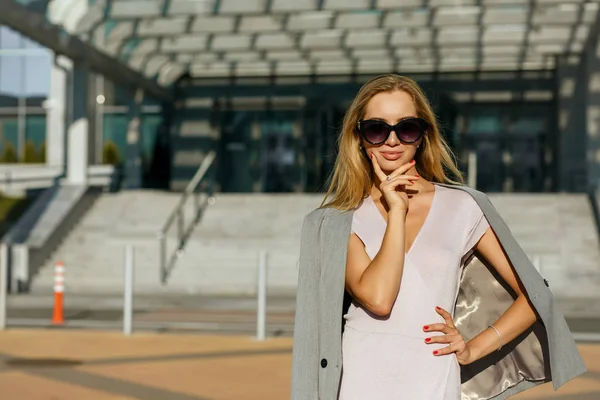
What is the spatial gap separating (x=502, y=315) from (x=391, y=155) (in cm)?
53

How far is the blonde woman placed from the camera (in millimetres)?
2287

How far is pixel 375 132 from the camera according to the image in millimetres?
2436

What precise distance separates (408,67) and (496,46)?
4.66m

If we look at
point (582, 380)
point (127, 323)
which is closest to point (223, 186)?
point (127, 323)

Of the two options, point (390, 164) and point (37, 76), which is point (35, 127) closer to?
point (37, 76)

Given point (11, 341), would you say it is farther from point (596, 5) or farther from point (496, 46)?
point (496, 46)

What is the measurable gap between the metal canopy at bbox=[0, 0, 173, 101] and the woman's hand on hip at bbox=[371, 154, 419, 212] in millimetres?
19073

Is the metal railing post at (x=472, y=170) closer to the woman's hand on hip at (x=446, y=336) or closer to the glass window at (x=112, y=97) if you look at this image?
the glass window at (x=112, y=97)

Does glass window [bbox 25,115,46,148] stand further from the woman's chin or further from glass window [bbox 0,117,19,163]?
the woman's chin

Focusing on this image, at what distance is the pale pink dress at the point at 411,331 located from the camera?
2281mm

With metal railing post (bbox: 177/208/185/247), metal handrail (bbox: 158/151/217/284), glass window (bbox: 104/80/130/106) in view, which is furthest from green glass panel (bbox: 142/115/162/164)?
metal railing post (bbox: 177/208/185/247)

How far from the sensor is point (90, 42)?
2562 cm

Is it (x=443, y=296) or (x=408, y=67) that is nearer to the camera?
(x=443, y=296)

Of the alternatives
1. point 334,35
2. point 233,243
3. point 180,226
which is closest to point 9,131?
point 334,35
